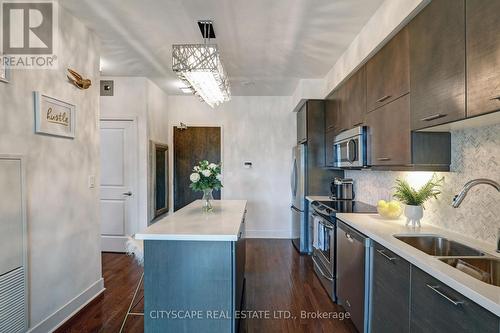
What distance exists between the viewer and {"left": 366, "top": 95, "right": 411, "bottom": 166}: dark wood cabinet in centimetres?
204

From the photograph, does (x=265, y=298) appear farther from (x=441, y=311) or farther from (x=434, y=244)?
A: (x=441, y=311)

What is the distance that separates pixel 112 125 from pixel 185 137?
4.54 ft

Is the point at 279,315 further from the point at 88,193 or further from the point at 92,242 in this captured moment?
the point at 88,193

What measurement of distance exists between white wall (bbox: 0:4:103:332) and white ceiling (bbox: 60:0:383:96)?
0.39m

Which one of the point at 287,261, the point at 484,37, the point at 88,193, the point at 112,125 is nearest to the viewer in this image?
the point at 484,37

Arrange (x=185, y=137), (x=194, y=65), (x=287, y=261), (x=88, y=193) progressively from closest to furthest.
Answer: (x=194, y=65)
(x=88, y=193)
(x=287, y=261)
(x=185, y=137)

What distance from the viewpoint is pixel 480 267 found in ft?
4.98

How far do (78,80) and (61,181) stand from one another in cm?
94

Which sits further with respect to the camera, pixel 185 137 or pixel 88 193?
pixel 185 137

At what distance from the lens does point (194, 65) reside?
95.3 inches

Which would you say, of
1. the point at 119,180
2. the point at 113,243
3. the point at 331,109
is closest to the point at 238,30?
the point at 331,109

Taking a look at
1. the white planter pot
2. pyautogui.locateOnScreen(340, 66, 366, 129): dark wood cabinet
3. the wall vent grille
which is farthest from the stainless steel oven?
the wall vent grille

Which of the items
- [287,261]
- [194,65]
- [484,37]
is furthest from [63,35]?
[287,261]

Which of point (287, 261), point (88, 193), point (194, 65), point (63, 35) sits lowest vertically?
point (287, 261)
